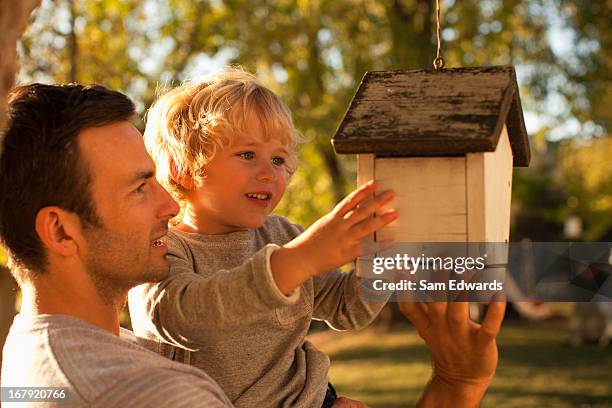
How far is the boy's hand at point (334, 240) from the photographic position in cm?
200

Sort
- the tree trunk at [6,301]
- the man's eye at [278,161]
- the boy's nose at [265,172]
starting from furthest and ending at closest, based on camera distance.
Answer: the tree trunk at [6,301] → the man's eye at [278,161] → the boy's nose at [265,172]

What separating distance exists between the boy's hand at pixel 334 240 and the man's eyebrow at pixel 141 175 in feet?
1.51

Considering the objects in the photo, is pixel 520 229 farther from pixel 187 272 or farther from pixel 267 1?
pixel 187 272

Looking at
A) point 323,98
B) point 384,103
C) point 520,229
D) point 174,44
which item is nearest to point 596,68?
point 323,98

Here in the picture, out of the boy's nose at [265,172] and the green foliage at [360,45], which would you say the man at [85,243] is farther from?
the green foliage at [360,45]

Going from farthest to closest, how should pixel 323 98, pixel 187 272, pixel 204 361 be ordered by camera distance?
pixel 323 98, pixel 204 361, pixel 187 272

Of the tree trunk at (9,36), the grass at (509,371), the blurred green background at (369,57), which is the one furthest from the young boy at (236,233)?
the grass at (509,371)

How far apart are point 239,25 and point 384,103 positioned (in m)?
9.09

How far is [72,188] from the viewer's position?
7.02ft

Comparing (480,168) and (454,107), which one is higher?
(454,107)

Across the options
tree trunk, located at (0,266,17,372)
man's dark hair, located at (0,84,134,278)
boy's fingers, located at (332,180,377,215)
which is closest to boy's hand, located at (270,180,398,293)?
boy's fingers, located at (332,180,377,215)

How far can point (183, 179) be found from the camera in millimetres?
2746

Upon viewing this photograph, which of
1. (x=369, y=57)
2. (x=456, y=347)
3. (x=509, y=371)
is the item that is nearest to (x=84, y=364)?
(x=456, y=347)

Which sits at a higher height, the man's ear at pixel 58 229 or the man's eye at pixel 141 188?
the man's eye at pixel 141 188
